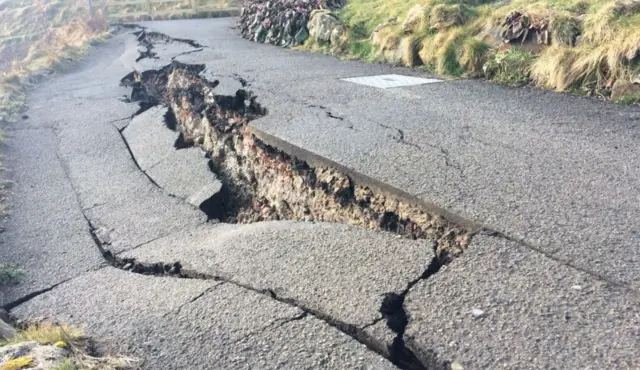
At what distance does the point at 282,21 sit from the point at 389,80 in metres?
5.16

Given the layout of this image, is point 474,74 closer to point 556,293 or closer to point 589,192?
point 589,192

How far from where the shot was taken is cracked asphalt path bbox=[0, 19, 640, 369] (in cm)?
223

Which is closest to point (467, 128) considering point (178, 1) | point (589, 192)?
point (589, 192)

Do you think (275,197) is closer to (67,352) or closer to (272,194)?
(272,194)

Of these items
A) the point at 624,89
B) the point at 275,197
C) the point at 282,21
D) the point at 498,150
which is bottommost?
the point at 275,197

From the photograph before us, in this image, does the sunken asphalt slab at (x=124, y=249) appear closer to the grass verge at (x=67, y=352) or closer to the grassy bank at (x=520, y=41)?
the grass verge at (x=67, y=352)

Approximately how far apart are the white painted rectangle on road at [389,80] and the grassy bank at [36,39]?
5.63 metres

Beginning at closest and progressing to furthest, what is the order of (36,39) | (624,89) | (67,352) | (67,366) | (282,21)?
(67,366) < (67,352) < (624,89) < (282,21) < (36,39)

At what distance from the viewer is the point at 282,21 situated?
37.0ft

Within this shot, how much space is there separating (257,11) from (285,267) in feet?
36.0

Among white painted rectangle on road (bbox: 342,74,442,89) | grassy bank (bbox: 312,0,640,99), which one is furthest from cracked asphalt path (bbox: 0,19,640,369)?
grassy bank (bbox: 312,0,640,99)

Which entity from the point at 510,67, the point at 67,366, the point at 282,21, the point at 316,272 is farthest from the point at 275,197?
the point at 282,21

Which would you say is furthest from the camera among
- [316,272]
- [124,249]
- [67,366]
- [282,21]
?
[282,21]

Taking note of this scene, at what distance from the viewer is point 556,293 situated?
2.38 meters
